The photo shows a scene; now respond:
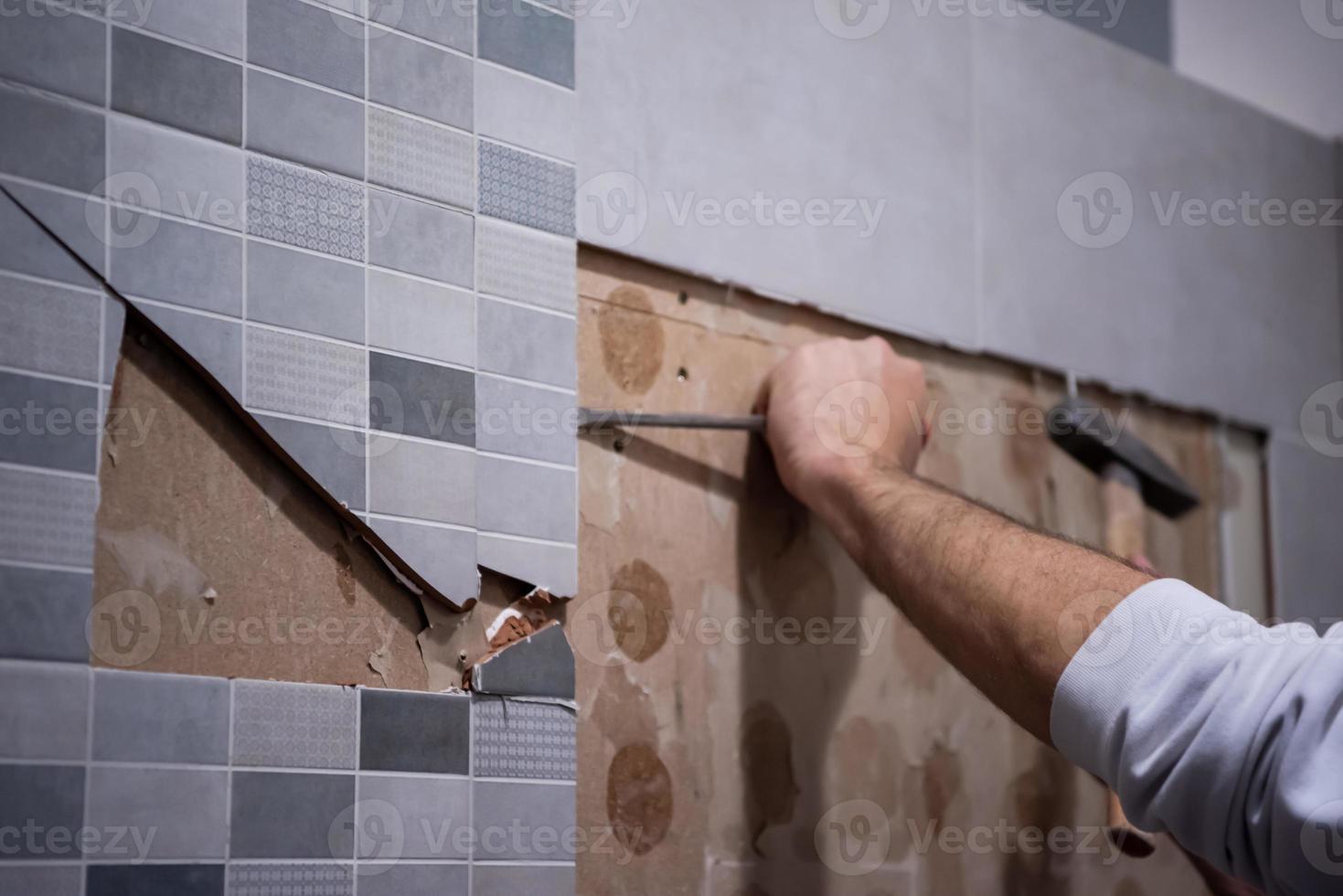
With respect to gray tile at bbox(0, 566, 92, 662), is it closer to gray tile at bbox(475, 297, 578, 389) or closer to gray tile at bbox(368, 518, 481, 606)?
gray tile at bbox(368, 518, 481, 606)

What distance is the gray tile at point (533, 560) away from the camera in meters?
1.28

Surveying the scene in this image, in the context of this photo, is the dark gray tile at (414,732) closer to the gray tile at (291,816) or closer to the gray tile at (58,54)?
the gray tile at (291,816)

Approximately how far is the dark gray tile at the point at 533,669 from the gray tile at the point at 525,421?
0.17m

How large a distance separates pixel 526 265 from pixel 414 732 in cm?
47

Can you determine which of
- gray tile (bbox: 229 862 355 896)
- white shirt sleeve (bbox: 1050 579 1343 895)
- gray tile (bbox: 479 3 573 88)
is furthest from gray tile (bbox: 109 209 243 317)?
white shirt sleeve (bbox: 1050 579 1343 895)

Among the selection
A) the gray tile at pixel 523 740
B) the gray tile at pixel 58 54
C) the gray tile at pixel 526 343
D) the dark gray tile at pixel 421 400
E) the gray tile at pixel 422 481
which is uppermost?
the gray tile at pixel 58 54

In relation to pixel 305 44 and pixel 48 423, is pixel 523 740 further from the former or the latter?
pixel 305 44

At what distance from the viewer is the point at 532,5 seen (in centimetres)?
140

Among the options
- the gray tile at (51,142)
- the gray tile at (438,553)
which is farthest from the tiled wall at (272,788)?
the gray tile at (51,142)

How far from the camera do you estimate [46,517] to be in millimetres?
1046

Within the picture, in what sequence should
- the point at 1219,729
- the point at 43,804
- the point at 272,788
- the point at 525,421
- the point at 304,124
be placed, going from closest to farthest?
the point at 1219,729 < the point at 43,804 < the point at 272,788 < the point at 304,124 < the point at 525,421

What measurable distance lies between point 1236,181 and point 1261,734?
1.69 m

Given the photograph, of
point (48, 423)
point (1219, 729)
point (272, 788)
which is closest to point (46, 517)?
point (48, 423)

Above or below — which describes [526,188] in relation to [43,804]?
above
